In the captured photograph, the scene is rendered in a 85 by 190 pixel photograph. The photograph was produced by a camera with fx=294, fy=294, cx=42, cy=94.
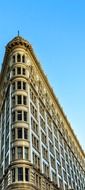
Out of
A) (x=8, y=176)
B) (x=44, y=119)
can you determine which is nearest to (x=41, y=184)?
(x=8, y=176)

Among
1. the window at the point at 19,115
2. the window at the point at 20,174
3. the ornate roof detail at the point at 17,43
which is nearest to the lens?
the window at the point at 20,174

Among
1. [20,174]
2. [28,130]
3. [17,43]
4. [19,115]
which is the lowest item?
[20,174]

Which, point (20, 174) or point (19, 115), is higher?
point (19, 115)

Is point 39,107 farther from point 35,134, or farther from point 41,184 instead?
point 41,184

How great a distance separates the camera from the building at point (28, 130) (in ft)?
158

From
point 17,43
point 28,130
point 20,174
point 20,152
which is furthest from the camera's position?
point 17,43

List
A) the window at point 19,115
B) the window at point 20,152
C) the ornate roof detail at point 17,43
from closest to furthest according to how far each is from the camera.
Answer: the window at point 20,152 → the window at point 19,115 → the ornate roof detail at point 17,43

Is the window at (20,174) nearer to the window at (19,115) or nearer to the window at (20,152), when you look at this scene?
the window at (20,152)

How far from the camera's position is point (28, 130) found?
174 ft

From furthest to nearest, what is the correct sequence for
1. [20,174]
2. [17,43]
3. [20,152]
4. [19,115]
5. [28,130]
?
[17,43], [19,115], [28,130], [20,152], [20,174]

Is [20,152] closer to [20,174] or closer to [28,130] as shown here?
[20,174]

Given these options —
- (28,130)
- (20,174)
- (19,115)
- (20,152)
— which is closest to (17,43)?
(19,115)

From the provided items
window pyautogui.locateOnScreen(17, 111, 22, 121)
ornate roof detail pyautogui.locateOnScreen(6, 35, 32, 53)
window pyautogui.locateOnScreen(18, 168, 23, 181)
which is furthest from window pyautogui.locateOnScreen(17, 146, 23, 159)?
ornate roof detail pyautogui.locateOnScreen(6, 35, 32, 53)

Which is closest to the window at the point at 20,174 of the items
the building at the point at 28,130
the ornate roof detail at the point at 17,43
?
the building at the point at 28,130
